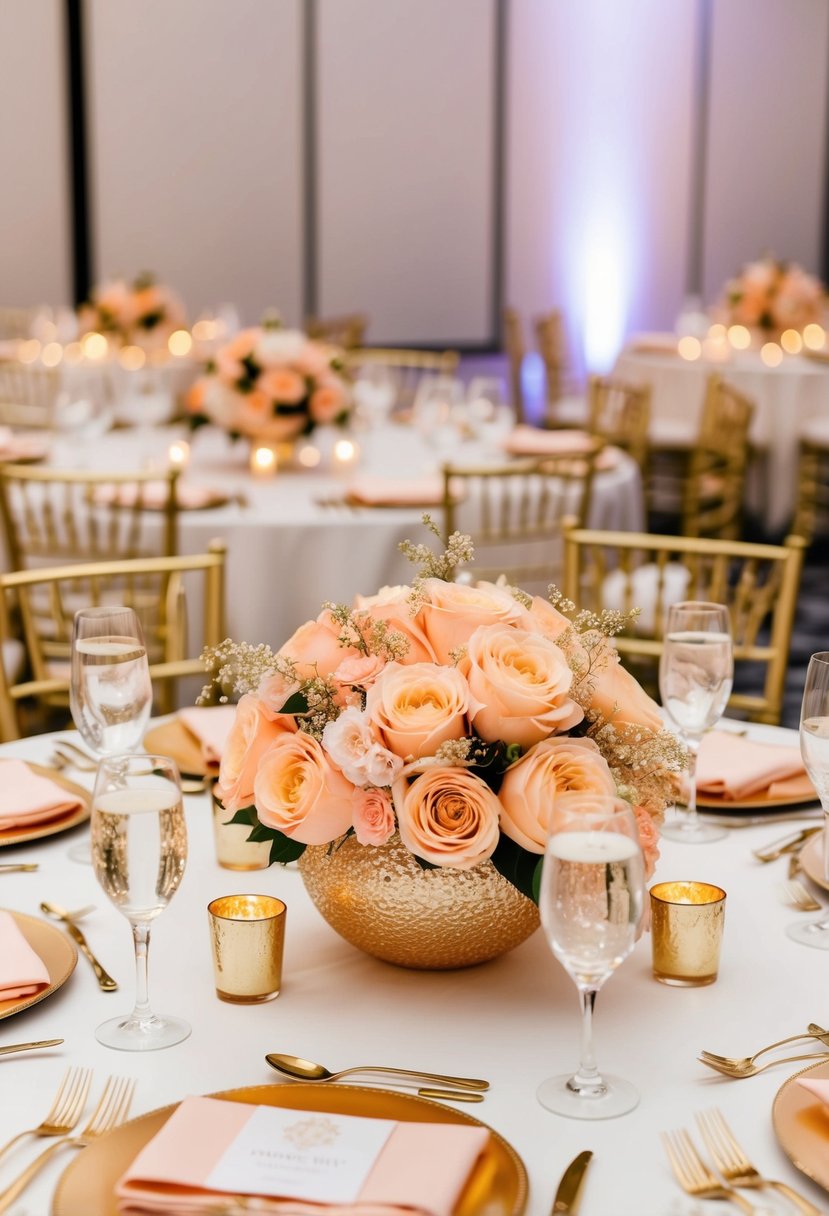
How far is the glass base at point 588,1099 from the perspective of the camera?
1.08 meters

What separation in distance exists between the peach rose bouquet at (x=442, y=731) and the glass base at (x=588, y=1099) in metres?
0.15

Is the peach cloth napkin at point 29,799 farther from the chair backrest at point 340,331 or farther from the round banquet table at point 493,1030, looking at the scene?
the chair backrest at point 340,331

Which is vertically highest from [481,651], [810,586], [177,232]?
[177,232]

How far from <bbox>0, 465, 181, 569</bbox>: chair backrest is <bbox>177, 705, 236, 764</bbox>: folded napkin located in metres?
1.38

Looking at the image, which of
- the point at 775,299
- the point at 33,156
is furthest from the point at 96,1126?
the point at 33,156

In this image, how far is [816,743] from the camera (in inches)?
53.6

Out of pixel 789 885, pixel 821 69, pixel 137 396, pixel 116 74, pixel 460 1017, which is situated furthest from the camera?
pixel 821 69

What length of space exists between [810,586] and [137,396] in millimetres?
3570

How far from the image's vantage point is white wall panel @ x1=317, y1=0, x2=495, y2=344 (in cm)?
839

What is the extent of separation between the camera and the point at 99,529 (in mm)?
3697

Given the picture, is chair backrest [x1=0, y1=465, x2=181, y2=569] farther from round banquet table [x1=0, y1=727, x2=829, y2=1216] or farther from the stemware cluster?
the stemware cluster

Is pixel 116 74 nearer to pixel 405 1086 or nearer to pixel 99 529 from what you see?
pixel 99 529

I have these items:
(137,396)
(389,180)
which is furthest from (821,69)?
(137,396)

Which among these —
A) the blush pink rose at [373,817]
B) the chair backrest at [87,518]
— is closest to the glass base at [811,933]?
the blush pink rose at [373,817]
